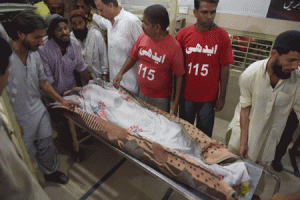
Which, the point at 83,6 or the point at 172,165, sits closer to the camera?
the point at 172,165

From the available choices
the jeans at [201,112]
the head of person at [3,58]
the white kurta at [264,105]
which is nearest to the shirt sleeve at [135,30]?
the jeans at [201,112]

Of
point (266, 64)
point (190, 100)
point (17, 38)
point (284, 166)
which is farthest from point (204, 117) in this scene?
point (17, 38)

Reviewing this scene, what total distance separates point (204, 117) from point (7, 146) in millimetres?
1860

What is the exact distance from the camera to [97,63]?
289cm

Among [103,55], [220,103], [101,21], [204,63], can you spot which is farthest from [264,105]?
[101,21]

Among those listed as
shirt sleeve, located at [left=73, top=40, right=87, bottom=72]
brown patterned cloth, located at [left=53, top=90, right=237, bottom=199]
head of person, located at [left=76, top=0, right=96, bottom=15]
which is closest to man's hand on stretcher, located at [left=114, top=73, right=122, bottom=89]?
shirt sleeve, located at [left=73, top=40, right=87, bottom=72]

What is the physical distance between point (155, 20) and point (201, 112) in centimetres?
112

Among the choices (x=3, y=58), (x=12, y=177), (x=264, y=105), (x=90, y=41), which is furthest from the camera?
(x=90, y=41)

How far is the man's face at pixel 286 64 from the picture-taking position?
1.39 meters

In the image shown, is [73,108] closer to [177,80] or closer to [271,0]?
[177,80]

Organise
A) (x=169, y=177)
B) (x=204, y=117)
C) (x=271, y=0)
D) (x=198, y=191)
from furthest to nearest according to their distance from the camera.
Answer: (x=271, y=0)
(x=204, y=117)
(x=169, y=177)
(x=198, y=191)

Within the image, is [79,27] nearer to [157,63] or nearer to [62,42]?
[62,42]

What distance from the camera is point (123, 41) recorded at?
2469mm

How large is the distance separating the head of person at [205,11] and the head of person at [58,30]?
1.48m
